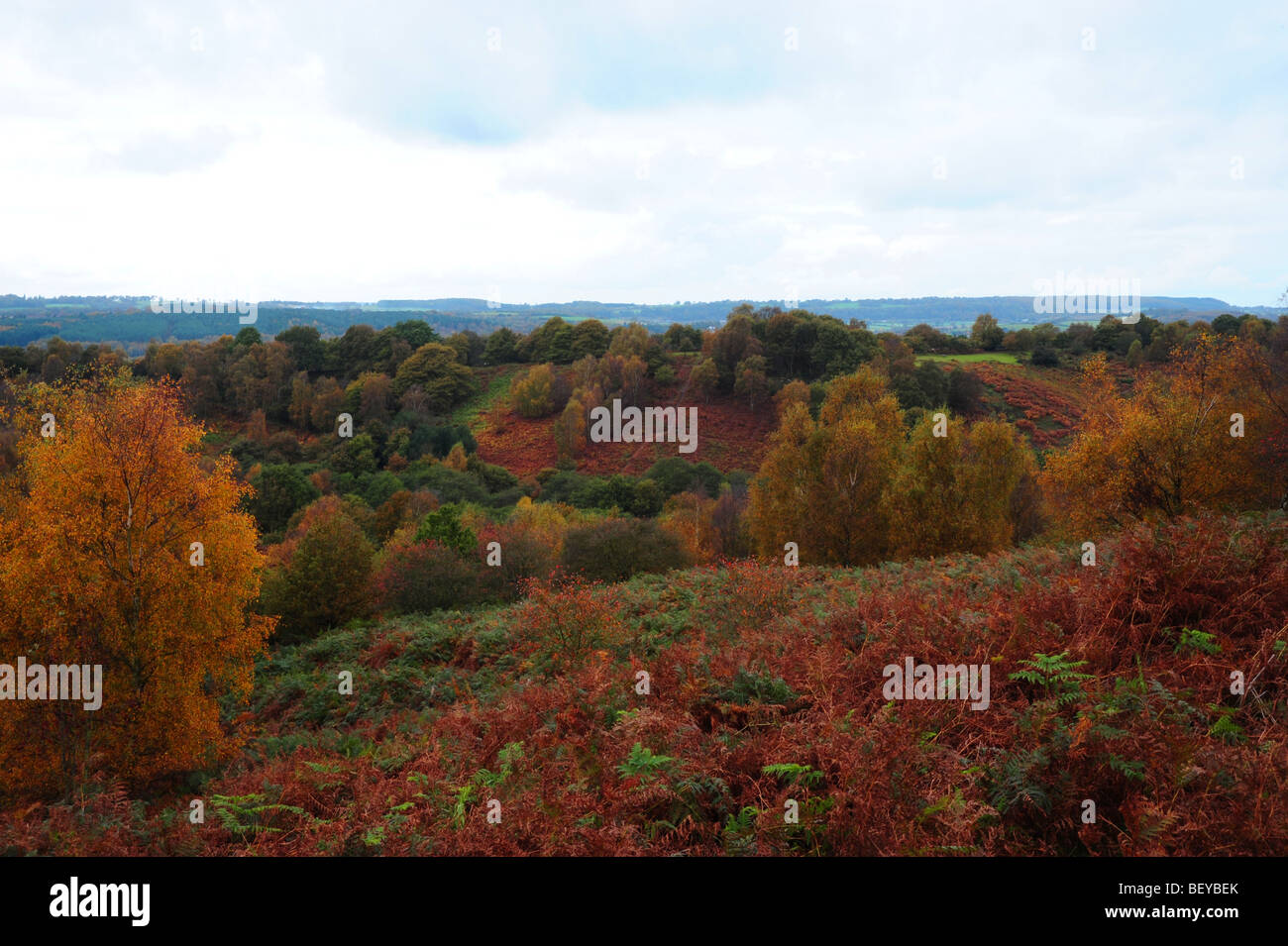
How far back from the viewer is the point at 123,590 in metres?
15.0

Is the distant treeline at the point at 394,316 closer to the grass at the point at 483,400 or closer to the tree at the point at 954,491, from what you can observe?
the grass at the point at 483,400

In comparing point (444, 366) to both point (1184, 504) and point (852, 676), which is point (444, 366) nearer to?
point (1184, 504)

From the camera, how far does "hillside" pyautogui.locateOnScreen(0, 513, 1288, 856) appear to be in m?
5.40

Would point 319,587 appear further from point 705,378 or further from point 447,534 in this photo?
point 705,378

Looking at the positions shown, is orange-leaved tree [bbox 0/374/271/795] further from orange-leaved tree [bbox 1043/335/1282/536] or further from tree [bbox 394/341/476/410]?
tree [bbox 394/341/476/410]

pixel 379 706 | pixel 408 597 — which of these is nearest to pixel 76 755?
pixel 379 706

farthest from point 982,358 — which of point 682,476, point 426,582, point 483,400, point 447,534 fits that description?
point 426,582

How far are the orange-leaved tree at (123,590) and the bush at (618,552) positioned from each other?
774 inches

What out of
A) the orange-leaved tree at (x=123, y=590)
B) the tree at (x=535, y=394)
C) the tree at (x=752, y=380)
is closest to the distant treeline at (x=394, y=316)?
the tree at (x=752, y=380)

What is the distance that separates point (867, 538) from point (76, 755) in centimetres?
2680

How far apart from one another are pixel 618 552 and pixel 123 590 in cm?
2238
